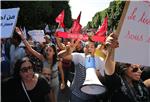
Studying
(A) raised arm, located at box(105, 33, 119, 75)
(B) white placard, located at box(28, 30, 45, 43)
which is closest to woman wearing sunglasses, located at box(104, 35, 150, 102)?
(A) raised arm, located at box(105, 33, 119, 75)

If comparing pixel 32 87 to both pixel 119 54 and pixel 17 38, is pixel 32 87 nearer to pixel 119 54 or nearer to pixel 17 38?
pixel 119 54

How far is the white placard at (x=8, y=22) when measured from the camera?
5793mm

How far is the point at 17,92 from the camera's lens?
15.1 feet

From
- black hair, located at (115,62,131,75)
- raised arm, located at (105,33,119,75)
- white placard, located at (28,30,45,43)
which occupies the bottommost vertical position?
white placard, located at (28,30,45,43)

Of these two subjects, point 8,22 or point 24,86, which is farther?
point 8,22

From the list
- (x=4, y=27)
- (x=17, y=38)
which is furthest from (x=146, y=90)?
(x=17, y=38)

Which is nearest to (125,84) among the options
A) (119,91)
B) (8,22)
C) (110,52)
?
(119,91)

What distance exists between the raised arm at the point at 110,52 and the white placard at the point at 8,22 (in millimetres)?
1827

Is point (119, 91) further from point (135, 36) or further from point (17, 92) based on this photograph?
point (17, 92)

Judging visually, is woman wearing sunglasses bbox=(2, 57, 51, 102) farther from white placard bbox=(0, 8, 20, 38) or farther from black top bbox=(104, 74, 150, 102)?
white placard bbox=(0, 8, 20, 38)

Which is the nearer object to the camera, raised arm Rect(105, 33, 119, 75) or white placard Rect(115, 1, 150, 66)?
raised arm Rect(105, 33, 119, 75)

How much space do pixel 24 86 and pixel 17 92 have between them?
106 mm

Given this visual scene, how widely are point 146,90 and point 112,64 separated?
0.58 meters

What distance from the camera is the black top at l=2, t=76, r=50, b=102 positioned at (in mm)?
4578
